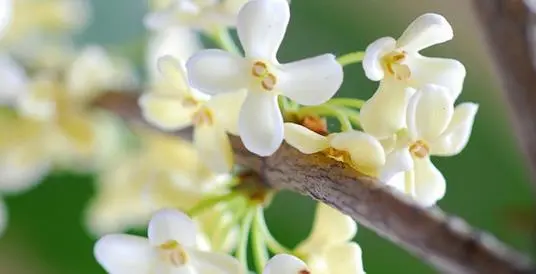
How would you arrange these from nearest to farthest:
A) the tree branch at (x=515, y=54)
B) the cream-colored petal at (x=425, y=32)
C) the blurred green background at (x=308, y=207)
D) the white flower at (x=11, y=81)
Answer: the cream-colored petal at (x=425, y=32) < the tree branch at (x=515, y=54) < the white flower at (x=11, y=81) < the blurred green background at (x=308, y=207)

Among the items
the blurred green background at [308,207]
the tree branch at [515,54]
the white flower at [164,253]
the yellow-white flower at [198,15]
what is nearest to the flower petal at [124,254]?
the white flower at [164,253]

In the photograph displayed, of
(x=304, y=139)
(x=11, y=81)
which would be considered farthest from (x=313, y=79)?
(x=11, y=81)

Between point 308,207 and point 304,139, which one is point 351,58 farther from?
point 308,207

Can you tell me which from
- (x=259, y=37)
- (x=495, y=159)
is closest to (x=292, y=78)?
(x=259, y=37)

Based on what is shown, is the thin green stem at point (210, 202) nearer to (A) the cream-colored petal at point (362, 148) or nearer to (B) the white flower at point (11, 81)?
(A) the cream-colored petal at point (362, 148)

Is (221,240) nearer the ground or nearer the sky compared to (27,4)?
nearer the ground

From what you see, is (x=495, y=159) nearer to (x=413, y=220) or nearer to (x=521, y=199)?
(x=521, y=199)
